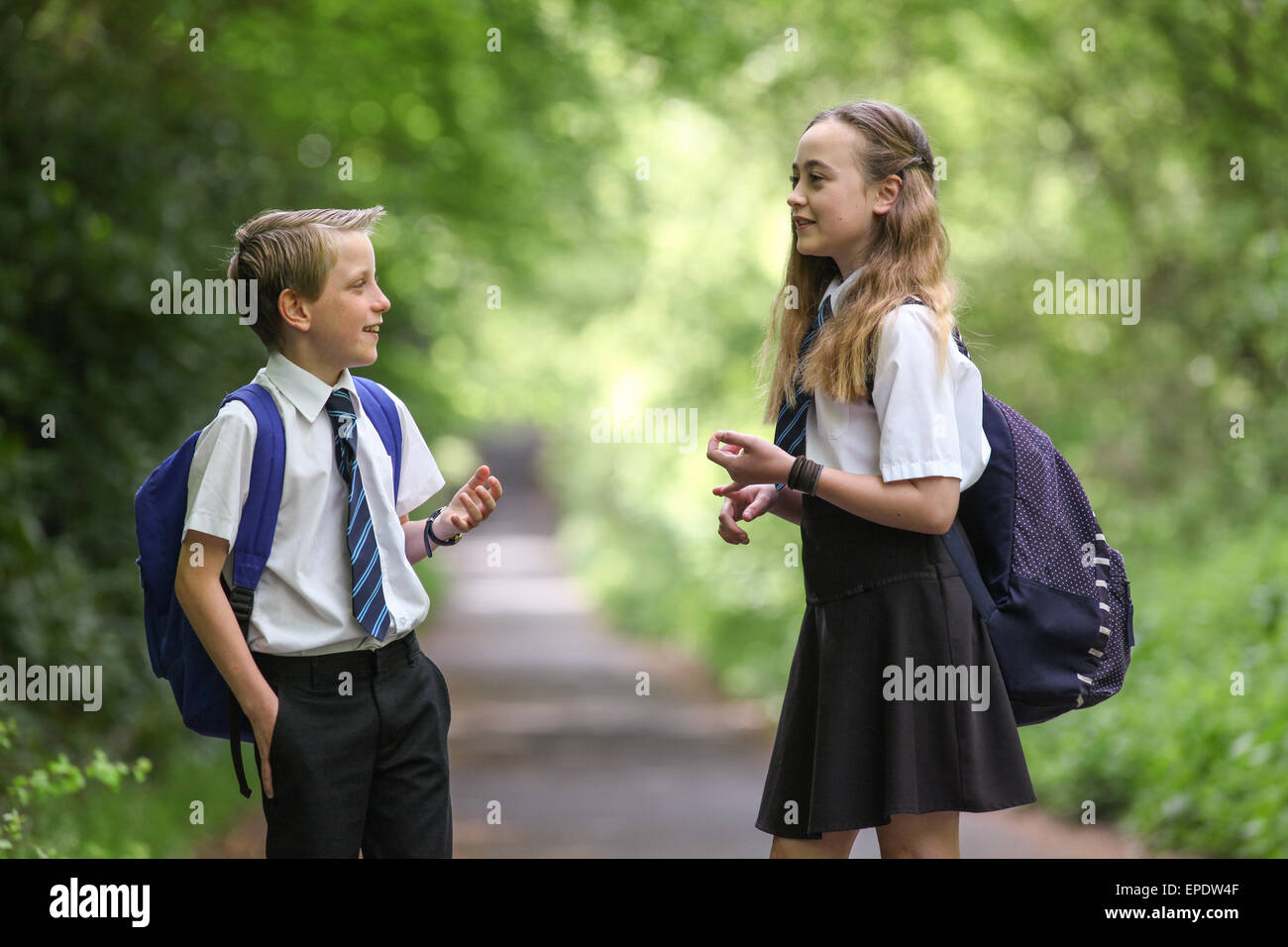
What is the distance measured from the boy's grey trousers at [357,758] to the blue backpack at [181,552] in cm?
11

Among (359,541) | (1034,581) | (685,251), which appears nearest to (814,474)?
(1034,581)

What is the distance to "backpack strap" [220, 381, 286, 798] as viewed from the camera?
2969mm

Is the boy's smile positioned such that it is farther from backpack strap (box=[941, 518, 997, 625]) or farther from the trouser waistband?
backpack strap (box=[941, 518, 997, 625])

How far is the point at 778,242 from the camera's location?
52.8 ft

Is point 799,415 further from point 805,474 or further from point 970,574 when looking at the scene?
point 970,574

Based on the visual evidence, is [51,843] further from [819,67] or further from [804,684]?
[819,67]

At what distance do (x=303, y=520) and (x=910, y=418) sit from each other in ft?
4.21

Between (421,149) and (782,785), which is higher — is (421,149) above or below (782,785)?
above

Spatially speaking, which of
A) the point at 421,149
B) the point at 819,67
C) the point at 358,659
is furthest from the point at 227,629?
the point at 819,67

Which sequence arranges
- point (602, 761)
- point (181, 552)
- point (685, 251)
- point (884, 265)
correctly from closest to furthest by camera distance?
point (181, 552) < point (884, 265) < point (602, 761) < point (685, 251)

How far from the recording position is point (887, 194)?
320 centimetres

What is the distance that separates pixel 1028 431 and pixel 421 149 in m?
9.84

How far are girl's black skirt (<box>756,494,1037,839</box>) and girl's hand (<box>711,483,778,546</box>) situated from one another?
0.65ft
